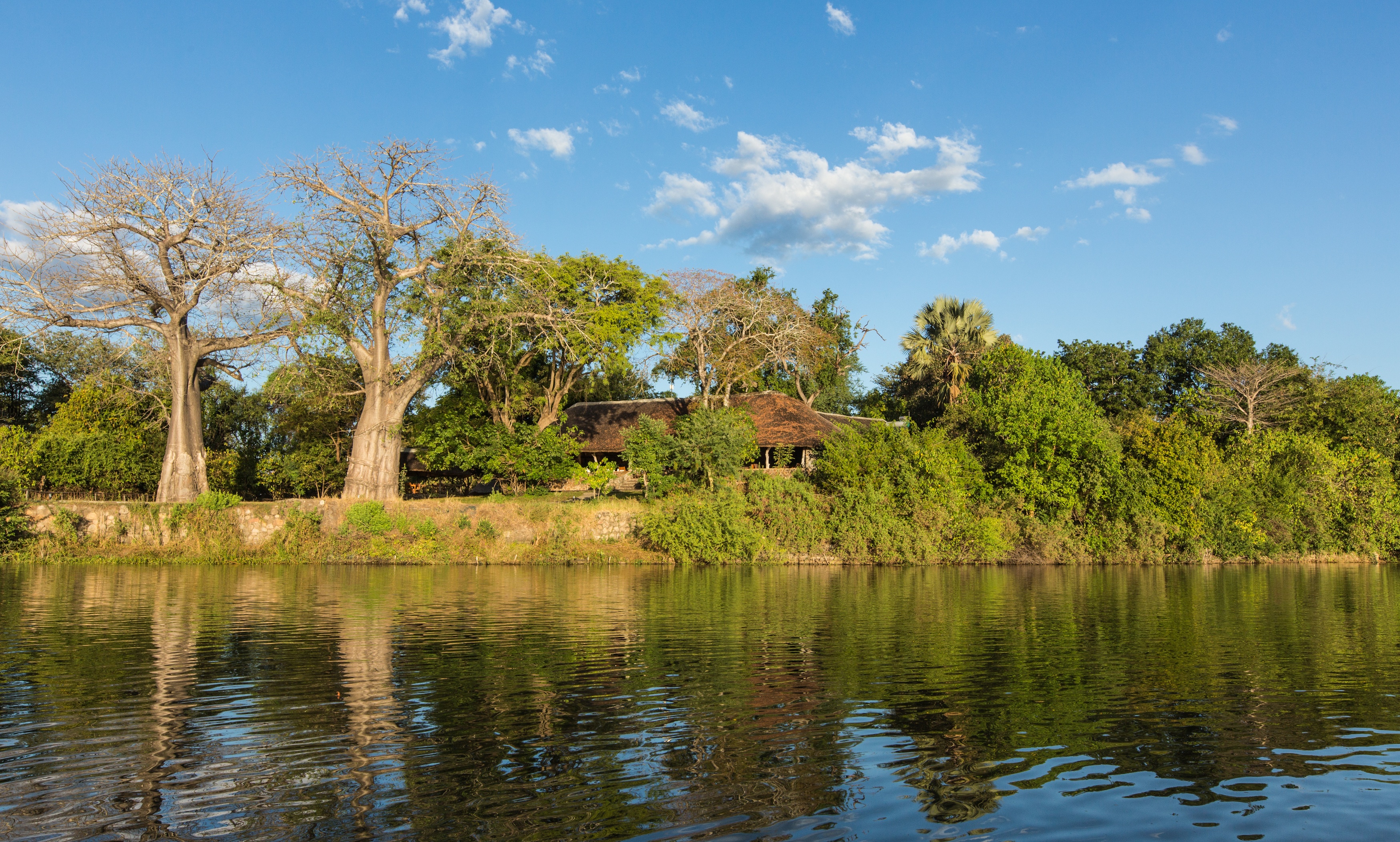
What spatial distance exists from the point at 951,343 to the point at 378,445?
31.0 meters

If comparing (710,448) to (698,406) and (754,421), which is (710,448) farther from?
(698,406)

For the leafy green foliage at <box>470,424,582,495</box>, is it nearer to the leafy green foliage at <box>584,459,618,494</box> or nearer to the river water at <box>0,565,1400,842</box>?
the leafy green foliage at <box>584,459,618,494</box>

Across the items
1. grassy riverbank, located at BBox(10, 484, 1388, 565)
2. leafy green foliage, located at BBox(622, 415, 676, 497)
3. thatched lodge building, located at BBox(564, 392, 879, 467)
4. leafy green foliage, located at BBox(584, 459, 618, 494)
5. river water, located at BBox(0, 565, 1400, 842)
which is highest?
thatched lodge building, located at BBox(564, 392, 879, 467)

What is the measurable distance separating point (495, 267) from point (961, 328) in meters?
26.6

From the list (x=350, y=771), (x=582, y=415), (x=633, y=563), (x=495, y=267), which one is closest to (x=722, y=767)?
(x=350, y=771)

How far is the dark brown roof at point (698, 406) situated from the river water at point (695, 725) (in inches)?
981

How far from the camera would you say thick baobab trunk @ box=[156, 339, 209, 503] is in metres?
35.9

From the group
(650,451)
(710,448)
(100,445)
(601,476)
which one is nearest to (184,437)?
(100,445)

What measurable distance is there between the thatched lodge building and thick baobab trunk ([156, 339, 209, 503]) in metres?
16.7

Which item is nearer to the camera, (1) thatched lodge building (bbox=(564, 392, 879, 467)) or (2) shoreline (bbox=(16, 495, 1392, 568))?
(2) shoreline (bbox=(16, 495, 1392, 568))

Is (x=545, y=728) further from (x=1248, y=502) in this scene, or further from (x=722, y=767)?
(x=1248, y=502)

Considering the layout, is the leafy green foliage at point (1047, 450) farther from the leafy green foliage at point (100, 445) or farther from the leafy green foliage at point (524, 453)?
the leafy green foliage at point (100, 445)

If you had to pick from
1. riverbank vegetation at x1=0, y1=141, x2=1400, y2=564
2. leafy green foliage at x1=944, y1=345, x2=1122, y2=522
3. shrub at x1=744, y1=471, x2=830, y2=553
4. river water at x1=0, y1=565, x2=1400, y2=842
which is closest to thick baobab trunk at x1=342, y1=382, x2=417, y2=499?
riverbank vegetation at x1=0, y1=141, x2=1400, y2=564

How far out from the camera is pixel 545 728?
317 inches
